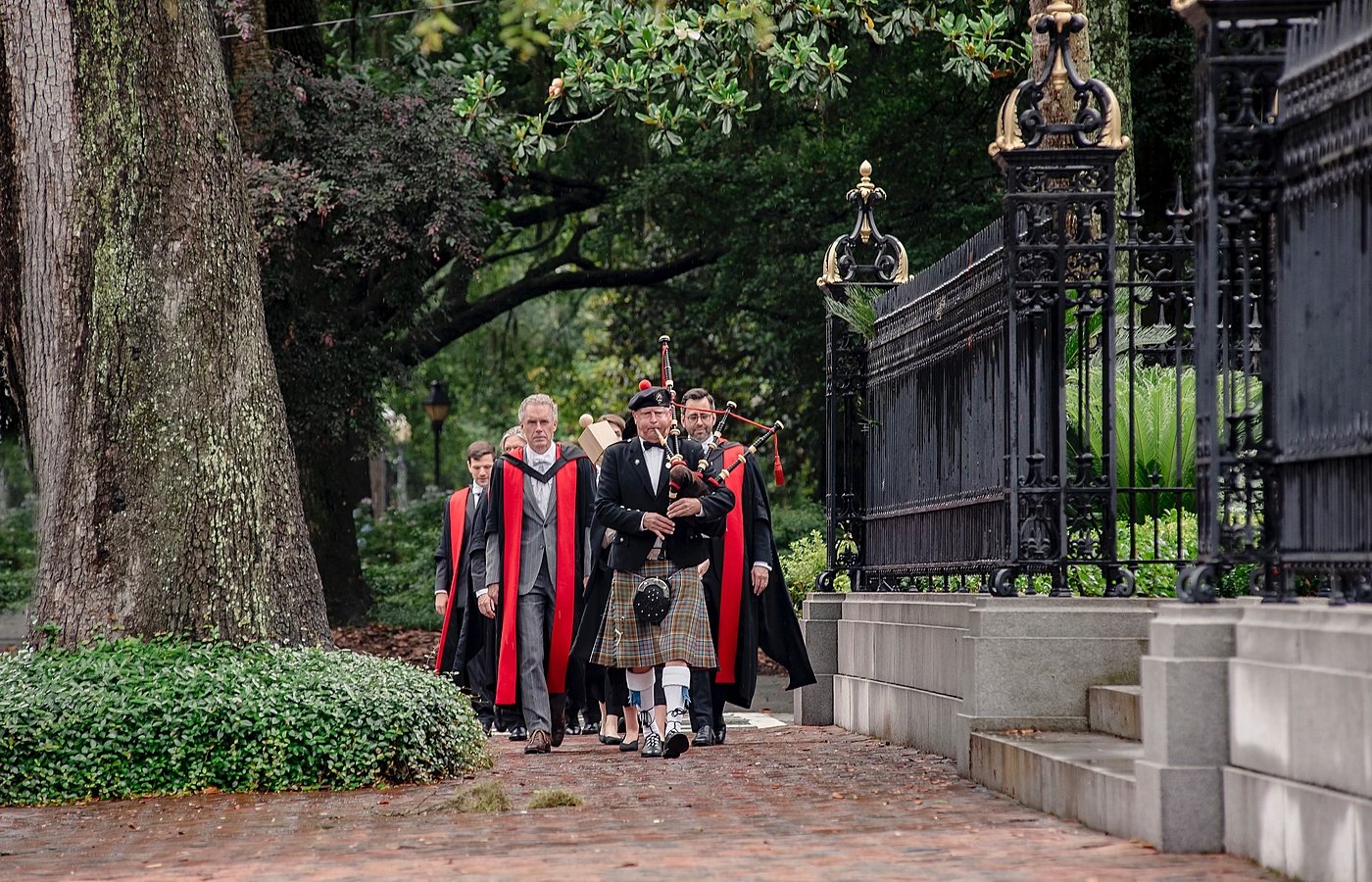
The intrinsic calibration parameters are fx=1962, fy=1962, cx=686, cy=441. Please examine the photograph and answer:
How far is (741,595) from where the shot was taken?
12.6 m

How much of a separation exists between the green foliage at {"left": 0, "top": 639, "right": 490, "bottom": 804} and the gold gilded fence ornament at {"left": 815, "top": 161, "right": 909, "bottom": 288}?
16.4 feet

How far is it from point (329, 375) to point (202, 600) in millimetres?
12655

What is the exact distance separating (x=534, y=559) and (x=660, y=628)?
1.24 metres

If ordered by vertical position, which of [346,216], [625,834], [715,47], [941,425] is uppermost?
[715,47]

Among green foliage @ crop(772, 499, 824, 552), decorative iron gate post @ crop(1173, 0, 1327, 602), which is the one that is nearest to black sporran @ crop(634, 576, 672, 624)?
decorative iron gate post @ crop(1173, 0, 1327, 602)

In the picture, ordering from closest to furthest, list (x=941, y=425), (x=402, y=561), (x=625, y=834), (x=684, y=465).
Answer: (x=625, y=834) < (x=941, y=425) < (x=684, y=465) < (x=402, y=561)

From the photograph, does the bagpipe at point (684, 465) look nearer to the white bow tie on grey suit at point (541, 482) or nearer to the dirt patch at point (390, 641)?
the white bow tie on grey suit at point (541, 482)

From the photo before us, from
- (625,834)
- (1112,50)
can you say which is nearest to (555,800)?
(625,834)

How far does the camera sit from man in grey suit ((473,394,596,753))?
11906mm

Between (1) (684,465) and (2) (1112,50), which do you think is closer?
(1) (684,465)

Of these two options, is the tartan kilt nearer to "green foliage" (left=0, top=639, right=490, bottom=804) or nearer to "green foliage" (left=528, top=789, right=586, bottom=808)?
"green foliage" (left=0, top=639, right=490, bottom=804)

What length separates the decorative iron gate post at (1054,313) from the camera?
905cm

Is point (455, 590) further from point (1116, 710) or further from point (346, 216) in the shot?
point (346, 216)

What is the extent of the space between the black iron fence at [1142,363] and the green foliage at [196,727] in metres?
3.05
